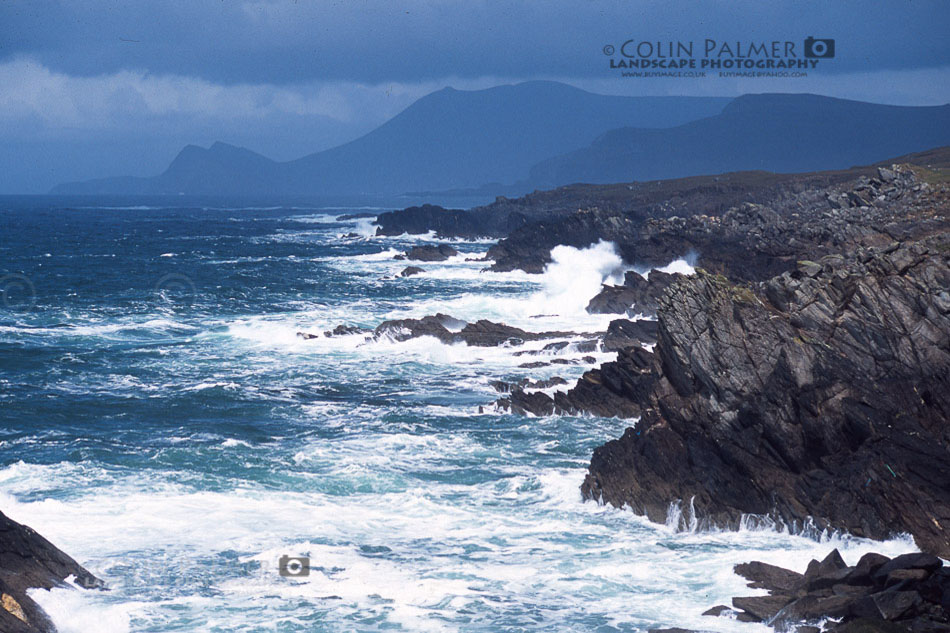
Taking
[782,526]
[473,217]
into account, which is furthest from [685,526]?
[473,217]

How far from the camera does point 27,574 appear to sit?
47.7ft

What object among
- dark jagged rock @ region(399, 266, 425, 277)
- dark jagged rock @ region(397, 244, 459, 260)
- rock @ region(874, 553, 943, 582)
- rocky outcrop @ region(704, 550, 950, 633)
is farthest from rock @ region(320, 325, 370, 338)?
dark jagged rock @ region(397, 244, 459, 260)

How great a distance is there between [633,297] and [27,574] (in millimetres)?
35659

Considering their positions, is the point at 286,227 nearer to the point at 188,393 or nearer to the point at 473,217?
the point at 473,217

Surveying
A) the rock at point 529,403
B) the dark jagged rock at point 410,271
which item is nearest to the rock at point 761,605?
the rock at point 529,403

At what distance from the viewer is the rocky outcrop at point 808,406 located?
17.5 meters

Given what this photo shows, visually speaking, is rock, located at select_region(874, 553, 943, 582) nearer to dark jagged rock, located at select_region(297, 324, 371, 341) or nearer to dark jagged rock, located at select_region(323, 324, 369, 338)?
dark jagged rock, located at select_region(297, 324, 371, 341)

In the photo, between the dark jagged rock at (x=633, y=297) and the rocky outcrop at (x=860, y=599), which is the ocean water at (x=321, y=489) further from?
the dark jagged rock at (x=633, y=297)

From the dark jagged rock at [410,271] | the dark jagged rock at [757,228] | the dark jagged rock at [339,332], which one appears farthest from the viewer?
the dark jagged rock at [410,271]

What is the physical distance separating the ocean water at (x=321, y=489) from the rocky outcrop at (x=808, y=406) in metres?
0.71

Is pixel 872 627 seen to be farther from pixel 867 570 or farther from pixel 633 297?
pixel 633 297

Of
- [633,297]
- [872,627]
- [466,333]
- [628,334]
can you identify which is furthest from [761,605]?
[633,297]

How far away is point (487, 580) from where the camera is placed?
54.9 feet

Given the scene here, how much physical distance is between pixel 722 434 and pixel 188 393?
19.8 m
